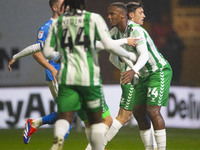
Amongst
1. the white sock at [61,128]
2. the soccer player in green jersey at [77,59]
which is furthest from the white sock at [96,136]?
the white sock at [61,128]

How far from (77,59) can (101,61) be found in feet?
34.0

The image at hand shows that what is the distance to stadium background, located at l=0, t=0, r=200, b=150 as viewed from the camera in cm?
1314

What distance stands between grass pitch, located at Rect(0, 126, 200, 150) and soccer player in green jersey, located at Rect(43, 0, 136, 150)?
12.1ft

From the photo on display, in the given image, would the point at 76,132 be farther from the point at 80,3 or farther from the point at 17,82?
the point at 80,3

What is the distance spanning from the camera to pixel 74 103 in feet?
19.8

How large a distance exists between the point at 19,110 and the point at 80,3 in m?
7.35

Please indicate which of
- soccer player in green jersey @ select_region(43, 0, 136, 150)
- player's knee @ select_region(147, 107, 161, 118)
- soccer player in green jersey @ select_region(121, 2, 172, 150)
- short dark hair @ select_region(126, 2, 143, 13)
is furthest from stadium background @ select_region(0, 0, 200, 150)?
soccer player in green jersey @ select_region(43, 0, 136, 150)

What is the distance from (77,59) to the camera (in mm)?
5922

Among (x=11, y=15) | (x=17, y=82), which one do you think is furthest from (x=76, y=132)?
(x=11, y=15)

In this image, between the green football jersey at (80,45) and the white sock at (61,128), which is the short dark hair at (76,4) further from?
the white sock at (61,128)

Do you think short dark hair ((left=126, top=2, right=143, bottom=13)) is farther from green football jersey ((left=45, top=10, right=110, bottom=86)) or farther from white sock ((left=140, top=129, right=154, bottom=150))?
green football jersey ((left=45, top=10, right=110, bottom=86))

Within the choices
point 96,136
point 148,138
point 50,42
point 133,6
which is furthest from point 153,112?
point 50,42

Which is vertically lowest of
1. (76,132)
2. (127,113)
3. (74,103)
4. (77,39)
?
(76,132)

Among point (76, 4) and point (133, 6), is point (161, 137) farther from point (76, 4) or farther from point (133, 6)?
point (76, 4)
